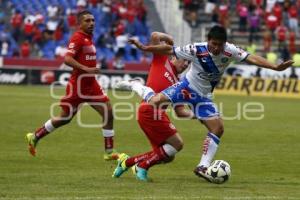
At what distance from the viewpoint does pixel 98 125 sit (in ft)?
73.2

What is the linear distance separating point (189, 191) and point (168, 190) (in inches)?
10.8

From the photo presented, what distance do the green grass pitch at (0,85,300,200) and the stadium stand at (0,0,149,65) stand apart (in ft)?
61.0

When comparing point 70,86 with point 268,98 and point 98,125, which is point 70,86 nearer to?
point 98,125

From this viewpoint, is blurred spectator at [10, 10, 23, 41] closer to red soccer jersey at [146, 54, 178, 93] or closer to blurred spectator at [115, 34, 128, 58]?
blurred spectator at [115, 34, 128, 58]

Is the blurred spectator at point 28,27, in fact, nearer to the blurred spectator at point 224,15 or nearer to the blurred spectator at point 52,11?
the blurred spectator at point 52,11

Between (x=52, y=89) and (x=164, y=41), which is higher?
(x=164, y=41)

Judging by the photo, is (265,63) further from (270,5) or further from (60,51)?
(270,5)

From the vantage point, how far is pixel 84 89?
14789 millimetres

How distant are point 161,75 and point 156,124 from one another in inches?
36.2

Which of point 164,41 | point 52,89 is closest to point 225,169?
point 164,41

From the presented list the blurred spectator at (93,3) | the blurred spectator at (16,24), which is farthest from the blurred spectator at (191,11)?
the blurred spectator at (16,24)

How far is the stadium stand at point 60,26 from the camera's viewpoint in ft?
146

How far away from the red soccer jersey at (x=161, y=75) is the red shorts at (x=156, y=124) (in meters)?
0.53

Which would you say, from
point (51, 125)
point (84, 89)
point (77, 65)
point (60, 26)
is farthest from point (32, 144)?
point (60, 26)
